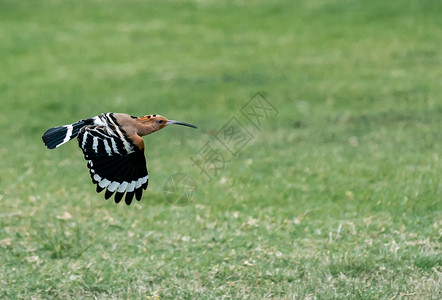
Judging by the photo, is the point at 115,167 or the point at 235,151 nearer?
the point at 115,167

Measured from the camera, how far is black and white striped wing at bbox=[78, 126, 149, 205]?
13.4 feet

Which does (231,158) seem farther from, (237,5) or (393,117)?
(237,5)

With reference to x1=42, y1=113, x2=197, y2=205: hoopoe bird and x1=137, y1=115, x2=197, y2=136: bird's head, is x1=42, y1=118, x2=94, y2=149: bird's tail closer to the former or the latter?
x1=42, y1=113, x2=197, y2=205: hoopoe bird

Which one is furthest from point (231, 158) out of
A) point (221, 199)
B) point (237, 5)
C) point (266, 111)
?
point (237, 5)

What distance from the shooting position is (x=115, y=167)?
13.8 ft

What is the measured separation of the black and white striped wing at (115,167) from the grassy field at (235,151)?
143 cm

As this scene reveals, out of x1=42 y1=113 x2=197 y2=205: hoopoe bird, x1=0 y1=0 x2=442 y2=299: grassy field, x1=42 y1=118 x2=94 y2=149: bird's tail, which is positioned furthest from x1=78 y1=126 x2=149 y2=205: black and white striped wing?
x1=0 y1=0 x2=442 y2=299: grassy field

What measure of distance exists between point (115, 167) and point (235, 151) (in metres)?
5.65

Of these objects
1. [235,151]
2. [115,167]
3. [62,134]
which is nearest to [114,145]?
[115,167]

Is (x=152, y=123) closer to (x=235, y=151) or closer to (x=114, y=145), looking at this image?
(x=114, y=145)

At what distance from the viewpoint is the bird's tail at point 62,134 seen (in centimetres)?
416

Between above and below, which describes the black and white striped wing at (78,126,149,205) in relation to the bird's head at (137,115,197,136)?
below

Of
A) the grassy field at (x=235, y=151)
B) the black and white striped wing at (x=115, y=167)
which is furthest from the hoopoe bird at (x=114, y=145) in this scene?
the grassy field at (x=235, y=151)

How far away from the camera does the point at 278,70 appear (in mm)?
13617
